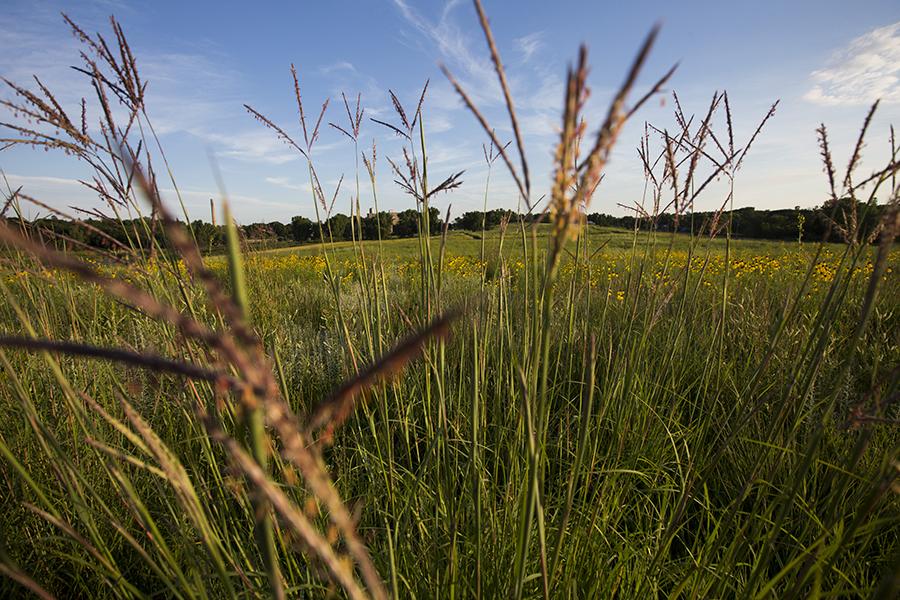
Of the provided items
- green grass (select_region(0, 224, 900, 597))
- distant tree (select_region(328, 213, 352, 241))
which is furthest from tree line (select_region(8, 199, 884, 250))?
green grass (select_region(0, 224, 900, 597))

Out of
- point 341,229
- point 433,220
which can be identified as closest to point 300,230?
point 433,220

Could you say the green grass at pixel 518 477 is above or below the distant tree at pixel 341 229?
below

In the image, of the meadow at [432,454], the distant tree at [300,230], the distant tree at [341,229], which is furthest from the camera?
the distant tree at [300,230]

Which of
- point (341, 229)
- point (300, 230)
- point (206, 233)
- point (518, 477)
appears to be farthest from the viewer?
point (300, 230)

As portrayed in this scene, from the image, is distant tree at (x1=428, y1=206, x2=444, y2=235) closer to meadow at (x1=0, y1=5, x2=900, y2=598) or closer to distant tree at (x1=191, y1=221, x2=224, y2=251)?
meadow at (x1=0, y1=5, x2=900, y2=598)

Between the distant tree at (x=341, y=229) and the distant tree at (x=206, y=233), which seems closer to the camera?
the distant tree at (x=341, y=229)

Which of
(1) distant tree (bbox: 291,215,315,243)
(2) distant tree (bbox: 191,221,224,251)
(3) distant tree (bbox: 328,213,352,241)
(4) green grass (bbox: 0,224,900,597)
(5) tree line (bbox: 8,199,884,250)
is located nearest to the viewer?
(4) green grass (bbox: 0,224,900,597)

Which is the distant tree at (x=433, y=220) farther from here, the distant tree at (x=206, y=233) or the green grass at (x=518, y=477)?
the distant tree at (x=206, y=233)

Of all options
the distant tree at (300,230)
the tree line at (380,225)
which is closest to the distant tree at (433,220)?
the tree line at (380,225)

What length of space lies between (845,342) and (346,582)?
465 cm

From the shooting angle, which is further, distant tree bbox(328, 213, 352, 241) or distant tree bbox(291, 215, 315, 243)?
distant tree bbox(291, 215, 315, 243)

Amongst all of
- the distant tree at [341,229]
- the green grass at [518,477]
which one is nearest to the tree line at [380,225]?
the distant tree at [341,229]

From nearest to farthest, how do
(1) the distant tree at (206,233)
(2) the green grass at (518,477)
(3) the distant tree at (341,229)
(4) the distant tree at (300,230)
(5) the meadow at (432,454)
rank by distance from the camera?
(5) the meadow at (432,454) → (2) the green grass at (518,477) → (3) the distant tree at (341,229) → (1) the distant tree at (206,233) → (4) the distant tree at (300,230)

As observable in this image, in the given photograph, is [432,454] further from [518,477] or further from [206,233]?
[206,233]
